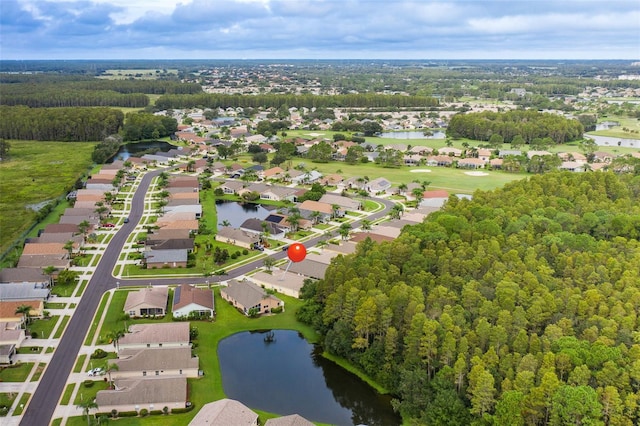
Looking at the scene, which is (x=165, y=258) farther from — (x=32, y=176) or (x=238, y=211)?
(x=32, y=176)

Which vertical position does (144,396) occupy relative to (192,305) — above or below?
below

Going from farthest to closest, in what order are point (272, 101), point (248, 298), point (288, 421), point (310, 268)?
point (272, 101) < point (310, 268) < point (248, 298) < point (288, 421)

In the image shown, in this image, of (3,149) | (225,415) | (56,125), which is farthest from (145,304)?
(56,125)

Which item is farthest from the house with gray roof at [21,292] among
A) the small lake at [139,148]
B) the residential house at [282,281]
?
the small lake at [139,148]

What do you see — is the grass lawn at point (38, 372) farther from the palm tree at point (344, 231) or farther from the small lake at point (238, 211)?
the small lake at point (238, 211)

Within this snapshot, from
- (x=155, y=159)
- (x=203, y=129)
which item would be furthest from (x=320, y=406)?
(x=203, y=129)

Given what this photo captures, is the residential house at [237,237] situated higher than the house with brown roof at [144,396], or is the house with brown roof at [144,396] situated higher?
the residential house at [237,237]
